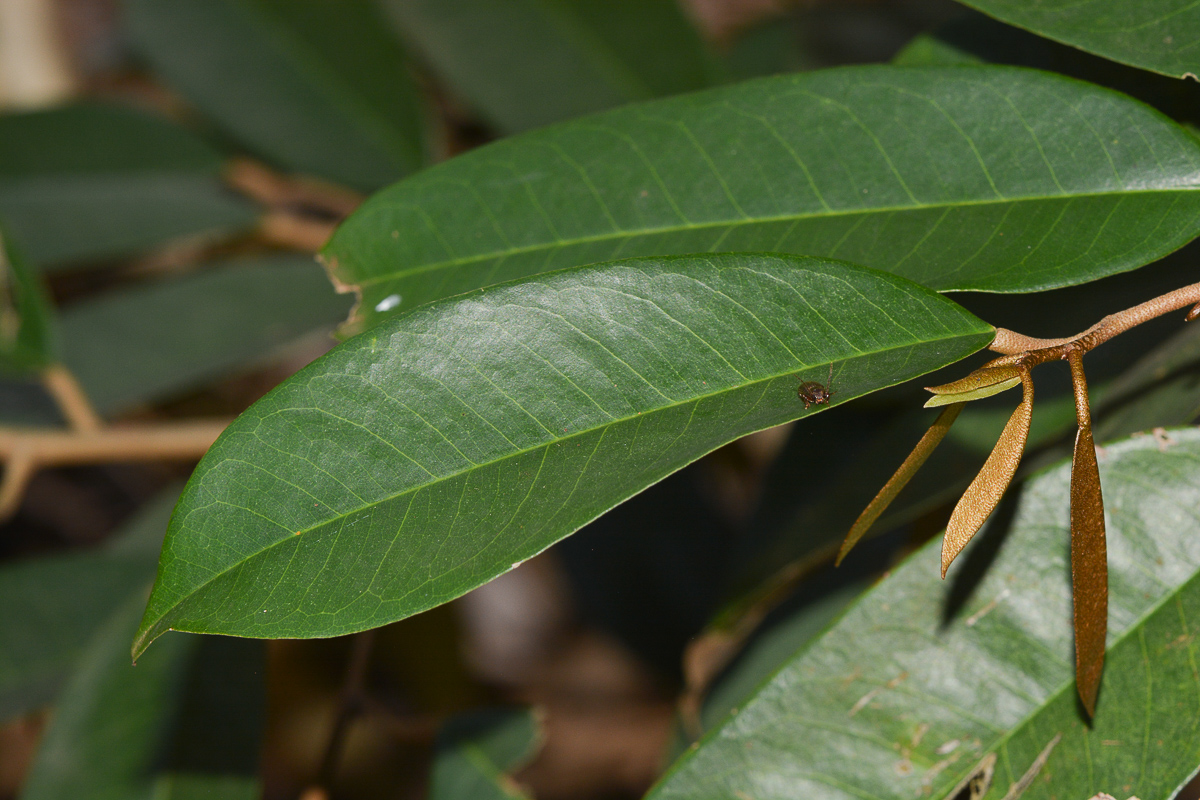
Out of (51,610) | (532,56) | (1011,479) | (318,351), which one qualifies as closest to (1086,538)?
(1011,479)

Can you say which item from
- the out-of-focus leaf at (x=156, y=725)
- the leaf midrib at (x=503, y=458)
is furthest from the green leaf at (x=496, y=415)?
the out-of-focus leaf at (x=156, y=725)

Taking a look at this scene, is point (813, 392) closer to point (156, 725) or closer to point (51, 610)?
point (156, 725)

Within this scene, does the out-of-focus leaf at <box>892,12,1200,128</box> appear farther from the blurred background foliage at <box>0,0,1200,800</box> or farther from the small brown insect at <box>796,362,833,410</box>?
the small brown insect at <box>796,362,833,410</box>

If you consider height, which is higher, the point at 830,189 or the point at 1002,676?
the point at 830,189

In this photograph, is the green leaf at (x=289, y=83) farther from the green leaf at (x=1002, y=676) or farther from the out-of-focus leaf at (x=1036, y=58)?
the green leaf at (x=1002, y=676)

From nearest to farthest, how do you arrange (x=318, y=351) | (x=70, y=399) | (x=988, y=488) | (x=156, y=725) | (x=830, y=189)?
(x=988, y=488), (x=830, y=189), (x=156, y=725), (x=70, y=399), (x=318, y=351)

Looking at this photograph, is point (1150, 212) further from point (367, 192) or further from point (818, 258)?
point (367, 192)
